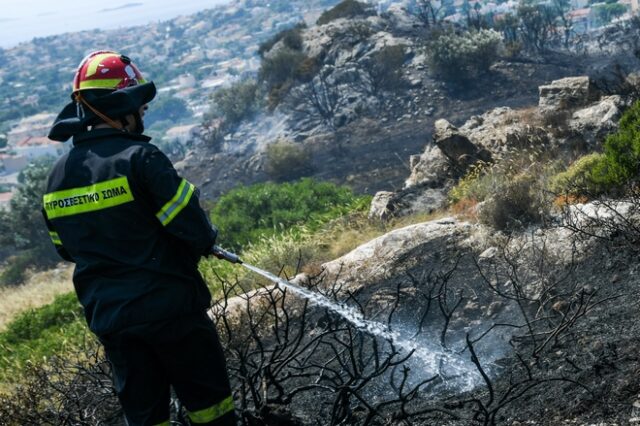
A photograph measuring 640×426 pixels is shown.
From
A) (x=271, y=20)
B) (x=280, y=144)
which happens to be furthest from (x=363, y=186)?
(x=271, y=20)

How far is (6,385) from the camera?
7520 millimetres

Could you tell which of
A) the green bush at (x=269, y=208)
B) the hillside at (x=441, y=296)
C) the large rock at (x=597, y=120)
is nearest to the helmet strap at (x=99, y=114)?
the hillside at (x=441, y=296)

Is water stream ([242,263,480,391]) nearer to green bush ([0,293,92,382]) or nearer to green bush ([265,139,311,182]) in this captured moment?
green bush ([0,293,92,382])

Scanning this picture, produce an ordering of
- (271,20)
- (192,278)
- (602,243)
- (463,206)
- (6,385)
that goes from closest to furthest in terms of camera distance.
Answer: (192,278) → (602,243) → (6,385) → (463,206) → (271,20)

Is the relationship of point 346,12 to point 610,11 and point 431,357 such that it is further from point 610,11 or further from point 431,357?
point 610,11

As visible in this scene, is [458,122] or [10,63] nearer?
[458,122]

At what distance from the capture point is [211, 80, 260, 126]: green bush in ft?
122

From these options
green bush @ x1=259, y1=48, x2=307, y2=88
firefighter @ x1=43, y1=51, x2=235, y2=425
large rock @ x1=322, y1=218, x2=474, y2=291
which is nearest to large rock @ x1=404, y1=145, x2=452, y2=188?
large rock @ x1=322, y1=218, x2=474, y2=291

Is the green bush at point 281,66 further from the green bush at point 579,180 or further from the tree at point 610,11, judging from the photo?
the tree at point 610,11

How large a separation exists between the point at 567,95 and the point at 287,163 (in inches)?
599

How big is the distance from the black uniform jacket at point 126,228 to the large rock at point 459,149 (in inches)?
309

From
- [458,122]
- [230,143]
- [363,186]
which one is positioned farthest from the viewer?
[230,143]

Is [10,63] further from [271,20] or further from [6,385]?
[6,385]

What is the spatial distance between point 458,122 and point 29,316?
A: 741 inches
